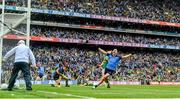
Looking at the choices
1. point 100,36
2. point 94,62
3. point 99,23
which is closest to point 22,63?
point 94,62

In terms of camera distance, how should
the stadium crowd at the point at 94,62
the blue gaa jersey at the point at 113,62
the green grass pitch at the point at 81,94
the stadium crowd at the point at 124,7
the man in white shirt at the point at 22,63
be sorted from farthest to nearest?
the stadium crowd at the point at 124,7, the stadium crowd at the point at 94,62, the blue gaa jersey at the point at 113,62, the man in white shirt at the point at 22,63, the green grass pitch at the point at 81,94

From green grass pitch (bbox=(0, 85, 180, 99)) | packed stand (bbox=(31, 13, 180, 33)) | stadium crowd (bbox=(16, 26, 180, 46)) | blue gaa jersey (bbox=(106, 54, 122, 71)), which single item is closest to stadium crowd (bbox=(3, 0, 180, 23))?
packed stand (bbox=(31, 13, 180, 33))

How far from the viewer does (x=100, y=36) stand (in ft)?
202

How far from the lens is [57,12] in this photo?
55.8 meters

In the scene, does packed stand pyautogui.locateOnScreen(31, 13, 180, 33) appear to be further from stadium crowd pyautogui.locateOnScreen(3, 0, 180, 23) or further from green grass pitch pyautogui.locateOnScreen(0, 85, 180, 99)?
green grass pitch pyautogui.locateOnScreen(0, 85, 180, 99)

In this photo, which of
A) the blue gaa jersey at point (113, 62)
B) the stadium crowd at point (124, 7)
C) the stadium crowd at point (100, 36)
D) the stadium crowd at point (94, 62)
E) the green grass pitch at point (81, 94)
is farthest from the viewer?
the stadium crowd at point (124, 7)

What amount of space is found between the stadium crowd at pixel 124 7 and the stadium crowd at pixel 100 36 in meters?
2.93

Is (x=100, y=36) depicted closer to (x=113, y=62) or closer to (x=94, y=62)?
(x=94, y=62)

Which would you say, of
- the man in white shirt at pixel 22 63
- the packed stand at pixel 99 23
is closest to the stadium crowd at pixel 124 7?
the packed stand at pixel 99 23

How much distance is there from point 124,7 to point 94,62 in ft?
40.2

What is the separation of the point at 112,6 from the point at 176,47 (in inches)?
465

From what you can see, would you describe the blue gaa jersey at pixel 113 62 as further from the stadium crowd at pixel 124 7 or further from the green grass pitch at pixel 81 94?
the stadium crowd at pixel 124 7

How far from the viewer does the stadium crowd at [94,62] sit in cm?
5072

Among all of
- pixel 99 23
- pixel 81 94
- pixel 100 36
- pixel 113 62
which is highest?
pixel 99 23
